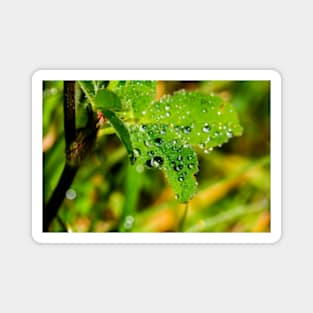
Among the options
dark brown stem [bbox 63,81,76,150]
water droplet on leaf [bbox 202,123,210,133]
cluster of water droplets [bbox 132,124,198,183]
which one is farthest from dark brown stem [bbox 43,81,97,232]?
water droplet on leaf [bbox 202,123,210,133]

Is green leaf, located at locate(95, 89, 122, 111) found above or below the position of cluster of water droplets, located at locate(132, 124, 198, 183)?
above

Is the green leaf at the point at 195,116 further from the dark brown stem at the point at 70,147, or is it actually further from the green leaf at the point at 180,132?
the dark brown stem at the point at 70,147

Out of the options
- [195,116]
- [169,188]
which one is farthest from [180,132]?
[169,188]

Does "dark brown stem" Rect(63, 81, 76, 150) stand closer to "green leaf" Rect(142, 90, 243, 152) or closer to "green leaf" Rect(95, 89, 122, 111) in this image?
"green leaf" Rect(95, 89, 122, 111)

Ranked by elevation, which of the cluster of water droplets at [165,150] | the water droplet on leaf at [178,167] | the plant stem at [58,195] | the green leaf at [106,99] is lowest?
the plant stem at [58,195]

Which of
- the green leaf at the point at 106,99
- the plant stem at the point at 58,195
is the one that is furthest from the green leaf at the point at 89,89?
the plant stem at the point at 58,195
